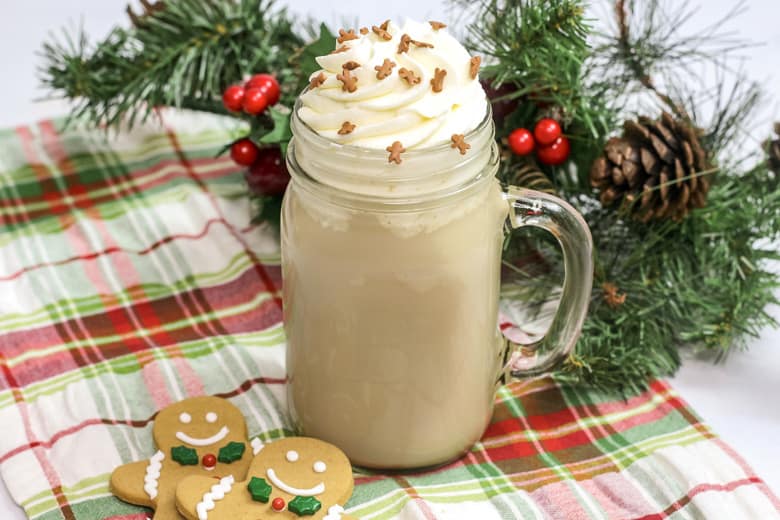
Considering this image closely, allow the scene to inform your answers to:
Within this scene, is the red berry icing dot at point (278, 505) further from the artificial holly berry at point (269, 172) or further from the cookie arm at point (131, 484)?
the artificial holly berry at point (269, 172)

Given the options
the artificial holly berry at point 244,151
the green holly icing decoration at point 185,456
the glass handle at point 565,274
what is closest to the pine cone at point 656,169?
the glass handle at point 565,274

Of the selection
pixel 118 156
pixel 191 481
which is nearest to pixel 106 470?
pixel 191 481

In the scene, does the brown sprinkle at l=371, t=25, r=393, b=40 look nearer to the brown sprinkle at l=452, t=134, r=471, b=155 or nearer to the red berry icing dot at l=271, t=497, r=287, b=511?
the brown sprinkle at l=452, t=134, r=471, b=155

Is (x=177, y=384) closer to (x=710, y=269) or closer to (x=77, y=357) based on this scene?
(x=77, y=357)

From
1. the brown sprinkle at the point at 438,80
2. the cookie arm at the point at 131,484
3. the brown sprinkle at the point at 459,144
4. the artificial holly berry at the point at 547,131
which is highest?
the brown sprinkle at the point at 438,80

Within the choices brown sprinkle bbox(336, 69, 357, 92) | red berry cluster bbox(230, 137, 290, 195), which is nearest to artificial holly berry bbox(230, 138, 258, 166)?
red berry cluster bbox(230, 137, 290, 195)

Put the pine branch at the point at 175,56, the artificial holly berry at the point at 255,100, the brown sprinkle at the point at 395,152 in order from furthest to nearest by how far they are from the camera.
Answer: the pine branch at the point at 175,56 → the artificial holly berry at the point at 255,100 → the brown sprinkle at the point at 395,152
